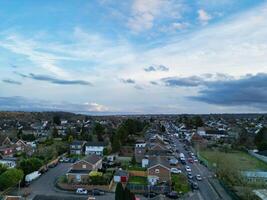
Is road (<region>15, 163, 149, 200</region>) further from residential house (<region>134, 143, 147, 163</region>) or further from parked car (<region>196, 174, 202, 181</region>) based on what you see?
residential house (<region>134, 143, 147, 163</region>)

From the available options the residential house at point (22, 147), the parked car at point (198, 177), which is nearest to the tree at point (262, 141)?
the parked car at point (198, 177)

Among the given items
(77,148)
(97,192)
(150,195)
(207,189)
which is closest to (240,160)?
(207,189)

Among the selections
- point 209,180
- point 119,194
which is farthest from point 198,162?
point 119,194

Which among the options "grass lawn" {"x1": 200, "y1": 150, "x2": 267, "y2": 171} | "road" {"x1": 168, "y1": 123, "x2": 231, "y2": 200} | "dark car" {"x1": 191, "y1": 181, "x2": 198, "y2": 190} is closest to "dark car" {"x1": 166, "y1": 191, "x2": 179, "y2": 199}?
"road" {"x1": 168, "y1": 123, "x2": 231, "y2": 200}

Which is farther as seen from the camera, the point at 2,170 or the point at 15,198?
the point at 2,170

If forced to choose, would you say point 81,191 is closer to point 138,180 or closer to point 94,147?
point 138,180

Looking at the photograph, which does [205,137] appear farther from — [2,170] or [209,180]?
[2,170]
